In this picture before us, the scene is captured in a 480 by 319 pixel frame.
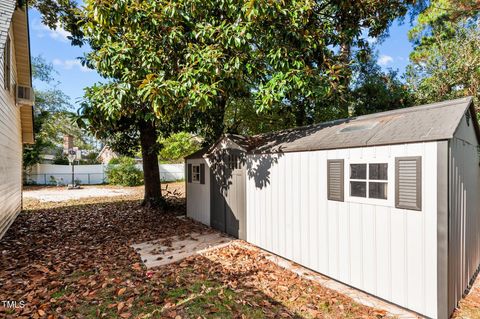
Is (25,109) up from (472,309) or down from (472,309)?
up

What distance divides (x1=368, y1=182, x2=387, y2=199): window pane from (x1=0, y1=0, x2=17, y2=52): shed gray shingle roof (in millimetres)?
6829

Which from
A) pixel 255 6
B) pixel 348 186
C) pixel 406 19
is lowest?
pixel 348 186

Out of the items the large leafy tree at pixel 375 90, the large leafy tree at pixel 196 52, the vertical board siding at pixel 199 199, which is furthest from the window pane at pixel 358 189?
the large leafy tree at pixel 375 90

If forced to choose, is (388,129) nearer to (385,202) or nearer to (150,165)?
(385,202)

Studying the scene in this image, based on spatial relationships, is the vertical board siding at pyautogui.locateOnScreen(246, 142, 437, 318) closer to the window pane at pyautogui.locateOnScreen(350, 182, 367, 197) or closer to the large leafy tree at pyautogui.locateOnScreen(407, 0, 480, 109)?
the window pane at pyautogui.locateOnScreen(350, 182, 367, 197)

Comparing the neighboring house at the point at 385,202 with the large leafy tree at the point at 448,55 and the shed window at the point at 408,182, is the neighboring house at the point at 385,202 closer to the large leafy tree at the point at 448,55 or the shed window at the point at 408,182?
the shed window at the point at 408,182

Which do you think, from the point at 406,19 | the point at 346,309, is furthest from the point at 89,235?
the point at 406,19

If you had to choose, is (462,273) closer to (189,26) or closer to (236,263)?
(236,263)

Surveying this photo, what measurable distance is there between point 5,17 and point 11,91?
9.69 feet

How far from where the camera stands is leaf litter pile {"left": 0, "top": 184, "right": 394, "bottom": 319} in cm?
315

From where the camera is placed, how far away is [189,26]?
221 inches

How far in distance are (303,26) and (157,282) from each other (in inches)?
236

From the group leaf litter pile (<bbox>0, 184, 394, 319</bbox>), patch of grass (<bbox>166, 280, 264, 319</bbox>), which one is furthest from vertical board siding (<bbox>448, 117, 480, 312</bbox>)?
patch of grass (<bbox>166, 280, 264, 319</bbox>)

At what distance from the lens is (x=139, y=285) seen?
3801 millimetres
